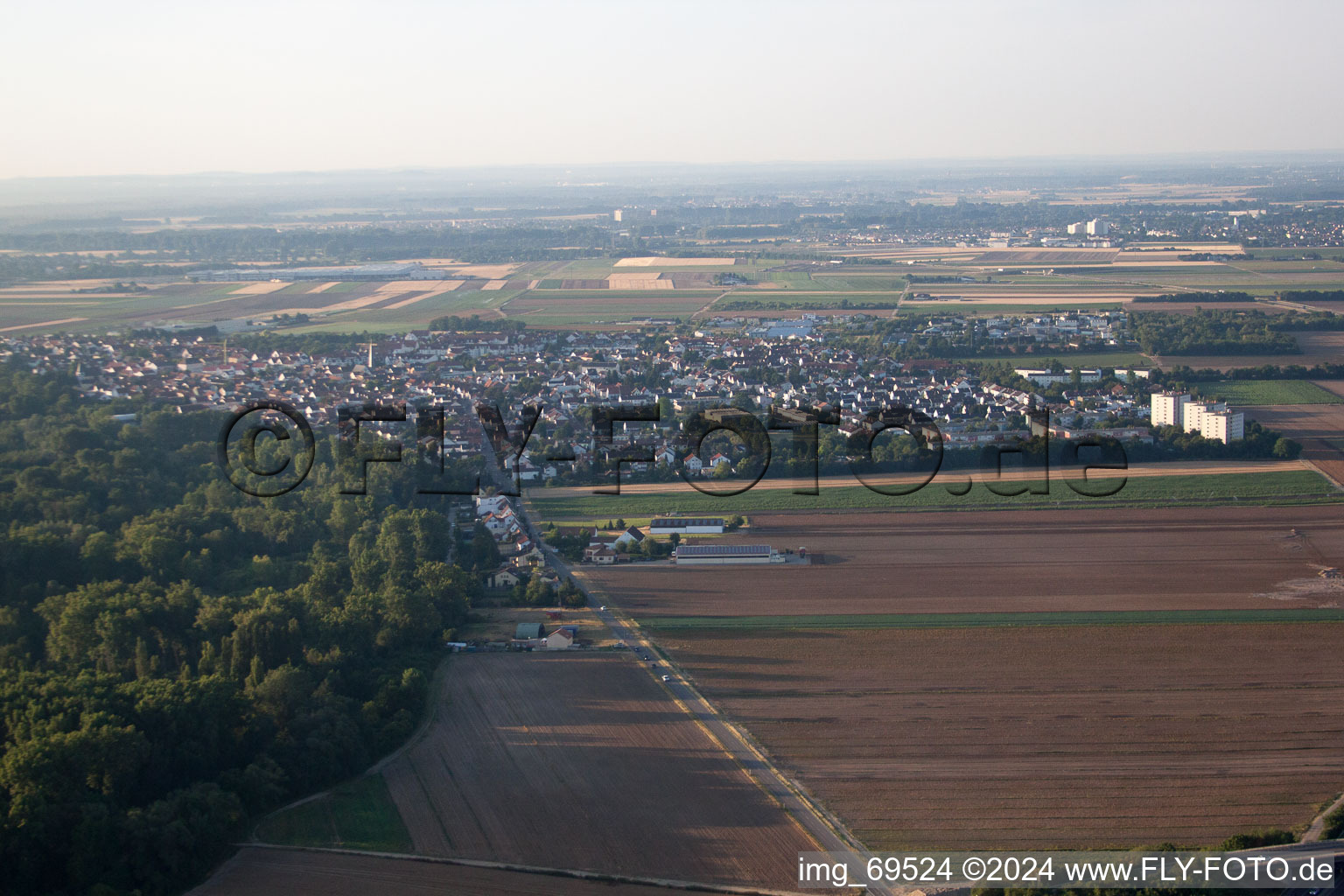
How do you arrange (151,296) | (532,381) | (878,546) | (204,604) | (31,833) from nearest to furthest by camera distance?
1. (31,833)
2. (204,604)
3. (878,546)
4. (532,381)
5. (151,296)

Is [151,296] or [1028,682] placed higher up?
[151,296]

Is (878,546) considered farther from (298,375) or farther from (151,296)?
(151,296)

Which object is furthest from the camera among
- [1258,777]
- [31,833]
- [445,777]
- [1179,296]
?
[1179,296]

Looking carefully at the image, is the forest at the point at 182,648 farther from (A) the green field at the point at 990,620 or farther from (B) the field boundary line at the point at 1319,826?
(B) the field boundary line at the point at 1319,826

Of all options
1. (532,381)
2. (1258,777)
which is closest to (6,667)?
(1258,777)

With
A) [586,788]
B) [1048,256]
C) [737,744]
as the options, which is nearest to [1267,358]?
[737,744]

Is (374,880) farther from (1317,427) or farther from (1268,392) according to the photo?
(1268,392)
